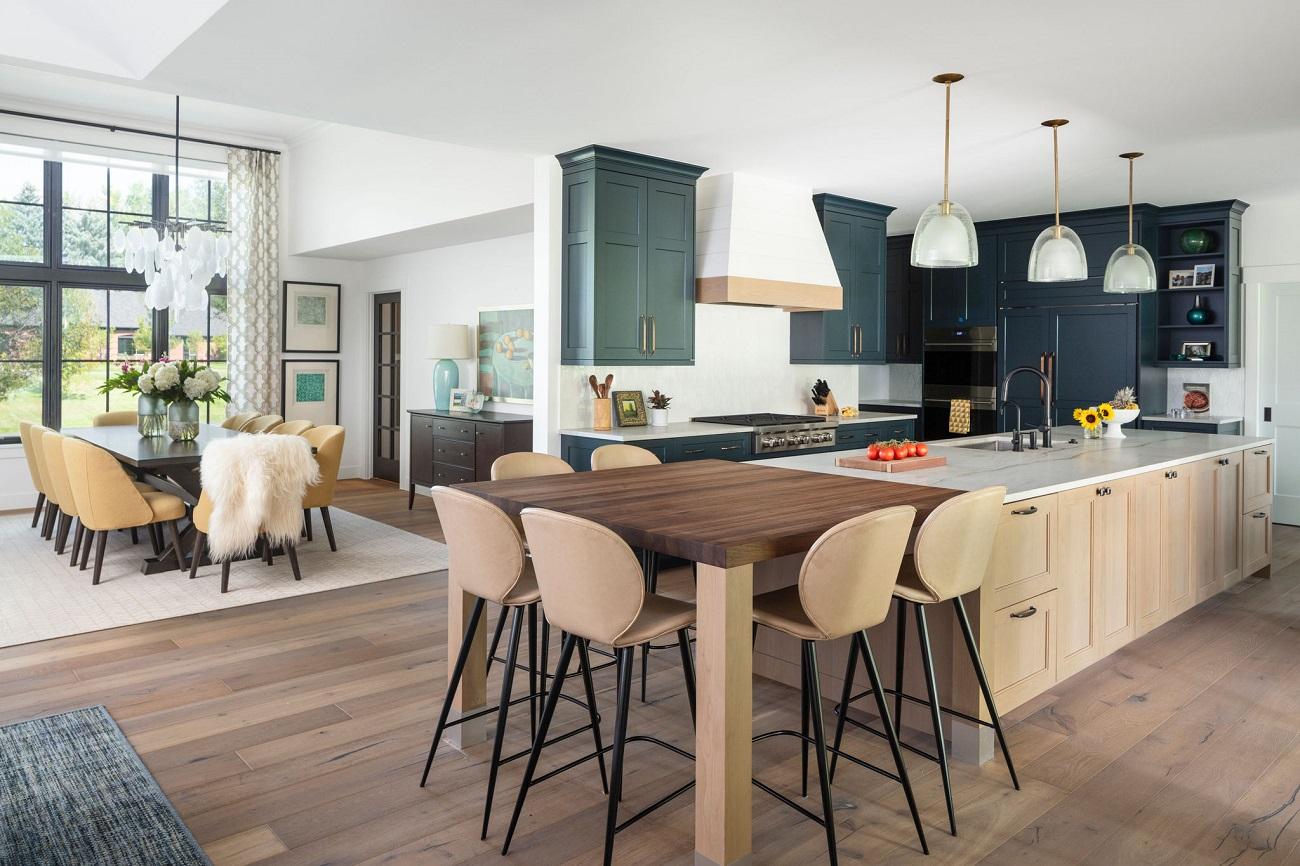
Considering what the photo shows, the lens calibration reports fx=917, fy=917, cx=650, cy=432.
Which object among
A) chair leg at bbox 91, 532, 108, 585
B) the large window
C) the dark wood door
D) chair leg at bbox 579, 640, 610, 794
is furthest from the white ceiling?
the large window

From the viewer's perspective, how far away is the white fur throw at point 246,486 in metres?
4.99

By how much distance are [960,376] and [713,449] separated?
361cm

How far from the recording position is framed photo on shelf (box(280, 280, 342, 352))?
30.4 feet

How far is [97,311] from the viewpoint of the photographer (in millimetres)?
8273

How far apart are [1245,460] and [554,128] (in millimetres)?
4255

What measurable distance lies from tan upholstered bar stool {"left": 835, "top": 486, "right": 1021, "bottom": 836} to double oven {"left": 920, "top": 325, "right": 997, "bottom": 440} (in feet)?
18.7

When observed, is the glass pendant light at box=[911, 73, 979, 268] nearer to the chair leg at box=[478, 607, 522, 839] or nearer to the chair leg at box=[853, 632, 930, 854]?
the chair leg at box=[853, 632, 930, 854]

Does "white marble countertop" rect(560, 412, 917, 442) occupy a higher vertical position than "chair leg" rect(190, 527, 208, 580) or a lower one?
higher

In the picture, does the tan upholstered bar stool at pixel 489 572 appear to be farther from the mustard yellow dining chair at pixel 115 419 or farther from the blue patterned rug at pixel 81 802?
the mustard yellow dining chair at pixel 115 419

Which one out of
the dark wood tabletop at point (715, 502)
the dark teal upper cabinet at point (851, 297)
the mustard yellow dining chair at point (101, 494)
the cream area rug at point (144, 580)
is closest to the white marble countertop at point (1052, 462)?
the dark wood tabletop at point (715, 502)

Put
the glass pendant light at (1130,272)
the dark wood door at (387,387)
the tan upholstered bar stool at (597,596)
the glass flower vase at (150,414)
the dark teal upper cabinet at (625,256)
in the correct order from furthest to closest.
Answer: the dark wood door at (387,387) < the glass flower vase at (150,414) < the dark teal upper cabinet at (625,256) < the glass pendant light at (1130,272) < the tan upholstered bar stool at (597,596)

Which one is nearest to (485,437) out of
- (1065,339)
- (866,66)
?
(866,66)

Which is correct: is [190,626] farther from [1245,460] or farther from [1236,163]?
[1236,163]

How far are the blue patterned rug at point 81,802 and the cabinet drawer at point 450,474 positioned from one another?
163 inches
